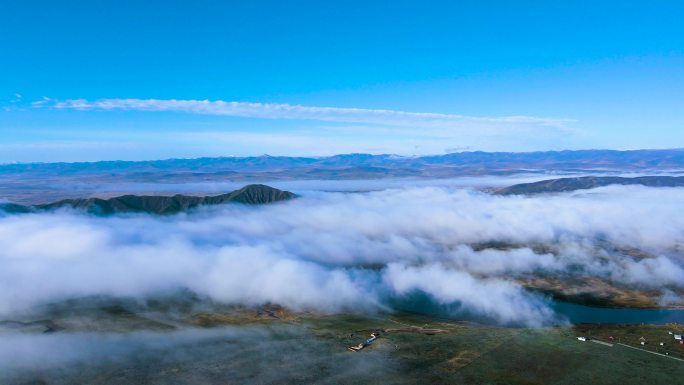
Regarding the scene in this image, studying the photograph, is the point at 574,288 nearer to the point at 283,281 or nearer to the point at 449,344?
the point at 449,344

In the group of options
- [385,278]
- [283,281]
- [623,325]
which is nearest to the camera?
[623,325]

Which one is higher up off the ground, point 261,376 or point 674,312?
point 261,376

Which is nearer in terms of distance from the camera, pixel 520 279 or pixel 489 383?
pixel 489 383

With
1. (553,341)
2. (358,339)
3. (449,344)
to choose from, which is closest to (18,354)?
(358,339)

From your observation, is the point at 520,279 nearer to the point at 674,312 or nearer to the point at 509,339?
the point at 674,312

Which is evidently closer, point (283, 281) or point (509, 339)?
point (509, 339)

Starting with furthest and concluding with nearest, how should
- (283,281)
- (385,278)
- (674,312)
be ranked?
1. (385,278)
2. (283,281)
3. (674,312)

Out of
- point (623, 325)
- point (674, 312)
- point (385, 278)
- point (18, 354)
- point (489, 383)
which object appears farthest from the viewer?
point (385, 278)

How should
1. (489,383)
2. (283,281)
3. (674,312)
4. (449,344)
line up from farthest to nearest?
(283,281), (674,312), (449,344), (489,383)

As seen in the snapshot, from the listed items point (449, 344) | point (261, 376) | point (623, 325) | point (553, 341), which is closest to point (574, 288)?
point (623, 325)
